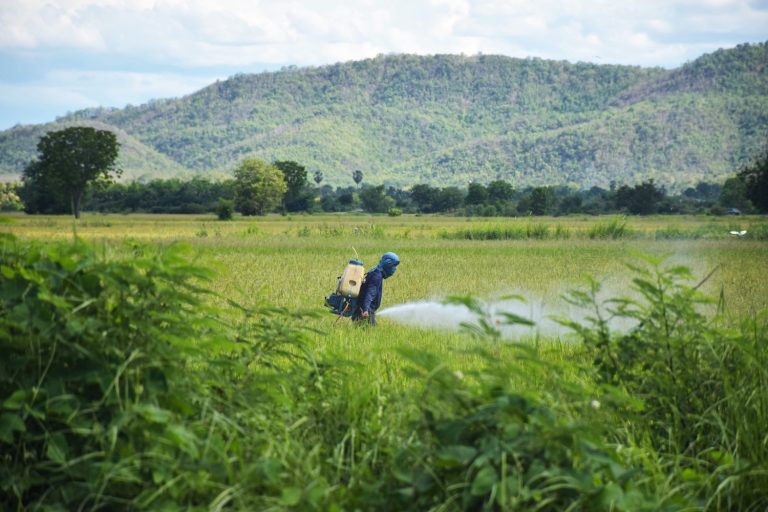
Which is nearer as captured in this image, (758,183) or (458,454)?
(458,454)

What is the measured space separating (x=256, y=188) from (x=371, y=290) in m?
84.4

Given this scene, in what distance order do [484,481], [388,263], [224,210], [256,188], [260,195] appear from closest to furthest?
[484,481], [388,263], [224,210], [260,195], [256,188]

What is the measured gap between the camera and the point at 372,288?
37.6ft

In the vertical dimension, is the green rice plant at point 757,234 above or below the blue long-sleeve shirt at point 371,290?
below

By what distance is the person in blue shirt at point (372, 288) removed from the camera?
11031mm

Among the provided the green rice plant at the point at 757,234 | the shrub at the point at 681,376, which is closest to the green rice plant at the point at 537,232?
the green rice plant at the point at 757,234

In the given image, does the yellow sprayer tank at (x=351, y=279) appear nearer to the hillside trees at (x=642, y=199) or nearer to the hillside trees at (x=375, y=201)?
the hillside trees at (x=642, y=199)

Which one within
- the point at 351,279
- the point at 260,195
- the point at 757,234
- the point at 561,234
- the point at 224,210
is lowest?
the point at 757,234

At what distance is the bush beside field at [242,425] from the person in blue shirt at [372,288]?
5904mm

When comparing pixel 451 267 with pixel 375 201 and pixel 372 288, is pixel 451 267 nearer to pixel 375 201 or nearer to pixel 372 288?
A: pixel 372 288

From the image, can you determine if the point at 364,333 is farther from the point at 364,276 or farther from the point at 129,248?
the point at 129,248

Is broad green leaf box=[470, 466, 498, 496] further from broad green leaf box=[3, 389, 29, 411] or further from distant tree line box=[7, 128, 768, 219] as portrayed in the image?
distant tree line box=[7, 128, 768, 219]

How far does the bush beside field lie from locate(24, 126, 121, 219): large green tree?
80477 millimetres

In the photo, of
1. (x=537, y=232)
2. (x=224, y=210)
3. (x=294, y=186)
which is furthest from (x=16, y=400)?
(x=294, y=186)
